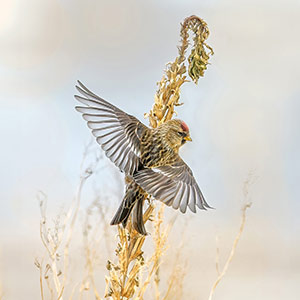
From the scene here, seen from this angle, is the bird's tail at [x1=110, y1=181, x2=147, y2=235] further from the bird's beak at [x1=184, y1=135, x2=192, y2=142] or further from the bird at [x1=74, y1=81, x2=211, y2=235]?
the bird's beak at [x1=184, y1=135, x2=192, y2=142]

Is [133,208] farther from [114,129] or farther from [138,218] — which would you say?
[114,129]

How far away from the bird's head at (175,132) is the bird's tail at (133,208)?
162mm

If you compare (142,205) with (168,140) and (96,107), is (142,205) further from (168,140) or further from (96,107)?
(96,107)

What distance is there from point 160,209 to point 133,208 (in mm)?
215

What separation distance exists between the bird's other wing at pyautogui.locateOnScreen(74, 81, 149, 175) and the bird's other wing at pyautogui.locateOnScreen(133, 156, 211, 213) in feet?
0.20

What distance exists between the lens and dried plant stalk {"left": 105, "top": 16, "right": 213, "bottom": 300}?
1.29 m

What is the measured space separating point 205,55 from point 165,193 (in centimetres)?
50

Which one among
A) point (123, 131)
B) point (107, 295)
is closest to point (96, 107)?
point (123, 131)

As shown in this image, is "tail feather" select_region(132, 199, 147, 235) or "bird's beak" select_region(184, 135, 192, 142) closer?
"tail feather" select_region(132, 199, 147, 235)

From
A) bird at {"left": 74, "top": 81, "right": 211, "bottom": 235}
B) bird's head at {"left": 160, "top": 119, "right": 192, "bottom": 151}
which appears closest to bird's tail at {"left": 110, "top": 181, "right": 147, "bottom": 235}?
bird at {"left": 74, "top": 81, "right": 211, "bottom": 235}

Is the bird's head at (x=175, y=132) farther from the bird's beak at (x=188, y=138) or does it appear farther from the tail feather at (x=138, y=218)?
the tail feather at (x=138, y=218)

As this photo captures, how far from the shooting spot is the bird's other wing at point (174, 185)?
47.8 inches

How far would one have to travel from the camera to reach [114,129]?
140 centimetres

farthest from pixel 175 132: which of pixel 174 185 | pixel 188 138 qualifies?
pixel 174 185
